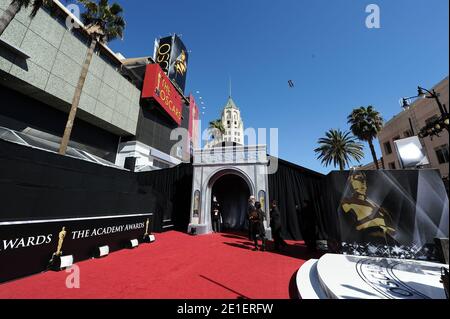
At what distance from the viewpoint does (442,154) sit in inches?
754

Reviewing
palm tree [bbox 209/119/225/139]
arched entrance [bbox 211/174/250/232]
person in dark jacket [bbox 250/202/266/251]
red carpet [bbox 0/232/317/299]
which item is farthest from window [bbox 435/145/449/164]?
palm tree [bbox 209/119/225/139]

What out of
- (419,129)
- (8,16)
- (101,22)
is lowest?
(8,16)

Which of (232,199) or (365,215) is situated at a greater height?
→ (232,199)

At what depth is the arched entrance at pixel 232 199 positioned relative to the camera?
14823 mm

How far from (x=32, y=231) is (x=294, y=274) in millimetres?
7236

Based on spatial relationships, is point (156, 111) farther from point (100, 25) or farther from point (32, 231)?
point (32, 231)

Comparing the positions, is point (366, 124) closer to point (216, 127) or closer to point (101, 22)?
point (216, 127)

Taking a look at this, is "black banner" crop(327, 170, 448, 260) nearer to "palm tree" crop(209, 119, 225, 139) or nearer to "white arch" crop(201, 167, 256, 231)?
"white arch" crop(201, 167, 256, 231)

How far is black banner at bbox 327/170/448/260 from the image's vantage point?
570 cm

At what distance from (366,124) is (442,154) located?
7364 mm

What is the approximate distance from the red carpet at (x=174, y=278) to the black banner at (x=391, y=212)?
7.29 feet

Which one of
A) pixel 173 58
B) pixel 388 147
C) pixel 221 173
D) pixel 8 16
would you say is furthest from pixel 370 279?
pixel 173 58

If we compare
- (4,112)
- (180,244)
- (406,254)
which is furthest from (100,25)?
(406,254)

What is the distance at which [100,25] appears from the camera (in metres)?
11.9
